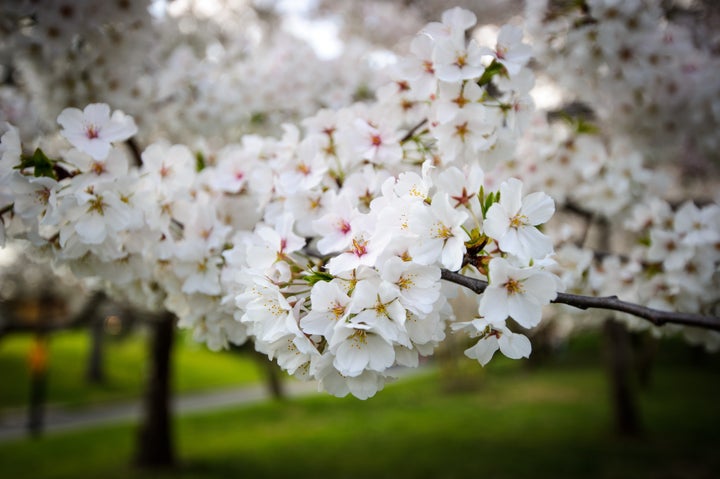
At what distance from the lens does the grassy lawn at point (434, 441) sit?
686 cm

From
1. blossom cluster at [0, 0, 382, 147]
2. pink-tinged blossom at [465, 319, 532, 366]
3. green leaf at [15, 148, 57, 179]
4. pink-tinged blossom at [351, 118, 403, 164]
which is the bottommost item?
pink-tinged blossom at [465, 319, 532, 366]

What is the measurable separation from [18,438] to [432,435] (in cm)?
894

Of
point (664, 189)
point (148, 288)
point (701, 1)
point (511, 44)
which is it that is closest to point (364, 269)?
point (511, 44)

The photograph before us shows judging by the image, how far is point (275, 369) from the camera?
1602 cm

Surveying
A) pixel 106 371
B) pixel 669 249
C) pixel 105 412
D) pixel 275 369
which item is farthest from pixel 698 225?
pixel 106 371

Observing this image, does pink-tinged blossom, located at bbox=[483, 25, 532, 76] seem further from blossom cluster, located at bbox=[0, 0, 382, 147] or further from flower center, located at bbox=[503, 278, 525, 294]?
blossom cluster, located at bbox=[0, 0, 382, 147]

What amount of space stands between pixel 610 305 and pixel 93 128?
1717 mm

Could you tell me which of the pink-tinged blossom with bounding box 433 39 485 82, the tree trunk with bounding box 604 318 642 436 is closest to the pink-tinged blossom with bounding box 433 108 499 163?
the pink-tinged blossom with bounding box 433 39 485 82

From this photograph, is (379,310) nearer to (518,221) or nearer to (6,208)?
(518,221)

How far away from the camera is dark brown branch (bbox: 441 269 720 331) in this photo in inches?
50.6

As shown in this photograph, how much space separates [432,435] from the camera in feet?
29.9

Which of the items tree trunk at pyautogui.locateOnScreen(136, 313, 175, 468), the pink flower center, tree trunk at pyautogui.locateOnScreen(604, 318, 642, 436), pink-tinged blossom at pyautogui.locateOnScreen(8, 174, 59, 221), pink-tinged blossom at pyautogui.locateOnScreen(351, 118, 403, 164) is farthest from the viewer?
tree trunk at pyautogui.locateOnScreen(604, 318, 642, 436)

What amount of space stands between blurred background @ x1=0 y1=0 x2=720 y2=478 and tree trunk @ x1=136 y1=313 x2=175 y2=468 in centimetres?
5

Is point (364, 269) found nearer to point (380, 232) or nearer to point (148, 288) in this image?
point (380, 232)
